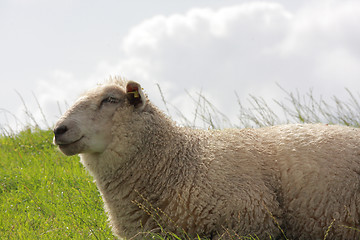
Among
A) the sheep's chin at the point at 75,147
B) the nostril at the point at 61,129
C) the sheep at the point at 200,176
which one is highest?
the nostril at the point at 61,129

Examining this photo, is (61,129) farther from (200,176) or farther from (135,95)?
(200,176)

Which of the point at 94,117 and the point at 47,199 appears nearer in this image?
the point at 94,117

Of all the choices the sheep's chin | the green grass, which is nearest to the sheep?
the sheep's chin

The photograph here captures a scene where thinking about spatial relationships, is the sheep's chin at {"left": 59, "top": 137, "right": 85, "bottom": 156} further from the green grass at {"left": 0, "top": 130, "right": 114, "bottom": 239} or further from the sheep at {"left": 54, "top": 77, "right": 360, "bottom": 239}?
the green grass at {"left": 0, "top": 130, "right": 114, "bottom": 239}

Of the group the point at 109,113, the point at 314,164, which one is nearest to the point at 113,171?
the point at 109,113

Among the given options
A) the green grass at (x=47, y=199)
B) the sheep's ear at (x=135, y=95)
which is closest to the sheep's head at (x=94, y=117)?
the sheep's ear at (x=135, y=95)

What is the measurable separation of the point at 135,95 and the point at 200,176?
81 cm

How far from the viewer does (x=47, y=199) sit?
5.98m

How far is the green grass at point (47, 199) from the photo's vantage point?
492 centimetres

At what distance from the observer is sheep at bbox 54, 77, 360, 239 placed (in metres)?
3.72

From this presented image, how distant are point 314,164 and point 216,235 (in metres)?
0.97

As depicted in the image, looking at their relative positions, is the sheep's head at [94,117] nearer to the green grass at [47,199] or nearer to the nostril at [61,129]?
the nostril at [61,129]

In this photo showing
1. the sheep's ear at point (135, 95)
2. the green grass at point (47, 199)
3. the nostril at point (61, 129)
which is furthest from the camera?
the green grass at point (47, 199)

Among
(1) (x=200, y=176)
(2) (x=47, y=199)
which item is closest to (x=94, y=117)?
(1) (x=200, y=176)
